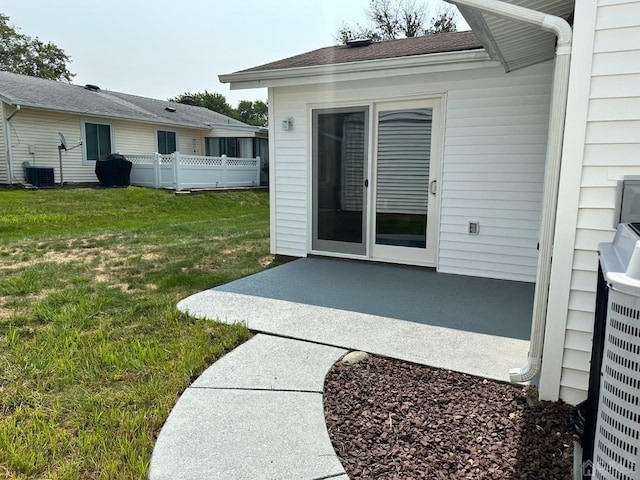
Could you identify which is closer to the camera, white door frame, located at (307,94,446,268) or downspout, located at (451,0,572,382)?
downspout, located at (451,0,572,382)

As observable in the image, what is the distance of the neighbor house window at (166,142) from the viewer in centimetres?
1855

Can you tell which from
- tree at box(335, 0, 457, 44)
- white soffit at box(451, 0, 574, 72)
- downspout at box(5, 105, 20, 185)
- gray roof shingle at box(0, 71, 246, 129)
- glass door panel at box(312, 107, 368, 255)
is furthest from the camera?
tree at box(335, 0, 457, 44)

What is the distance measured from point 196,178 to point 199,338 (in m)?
12.7

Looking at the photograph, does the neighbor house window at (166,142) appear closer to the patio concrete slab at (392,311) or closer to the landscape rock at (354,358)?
the patio concrete slab at (392,311)

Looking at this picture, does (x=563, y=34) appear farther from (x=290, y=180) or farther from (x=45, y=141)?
(x=45, y=141)

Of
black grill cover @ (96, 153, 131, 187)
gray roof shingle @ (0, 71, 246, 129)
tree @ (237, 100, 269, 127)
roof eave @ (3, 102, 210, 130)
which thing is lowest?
black grill cover @ (96, 153, 131, 187)

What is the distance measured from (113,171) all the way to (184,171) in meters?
2.54

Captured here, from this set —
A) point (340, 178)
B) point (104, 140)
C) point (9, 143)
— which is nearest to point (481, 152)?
point (340, 178)

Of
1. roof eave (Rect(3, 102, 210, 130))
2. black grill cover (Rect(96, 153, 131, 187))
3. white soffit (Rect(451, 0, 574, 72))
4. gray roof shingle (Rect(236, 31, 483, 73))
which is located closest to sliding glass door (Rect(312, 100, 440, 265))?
gray roof shingle (Rect(236, 31, 483, 73))

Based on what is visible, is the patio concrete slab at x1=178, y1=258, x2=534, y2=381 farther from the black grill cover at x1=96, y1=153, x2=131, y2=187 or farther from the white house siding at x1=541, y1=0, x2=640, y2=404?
the black grill cover at x1=96, y1=153, x2=131, y2=187

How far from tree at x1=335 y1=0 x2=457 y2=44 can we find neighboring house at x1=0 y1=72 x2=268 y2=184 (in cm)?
973

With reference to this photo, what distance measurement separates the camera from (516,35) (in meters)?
3.46

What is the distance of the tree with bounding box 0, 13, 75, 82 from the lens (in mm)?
29016

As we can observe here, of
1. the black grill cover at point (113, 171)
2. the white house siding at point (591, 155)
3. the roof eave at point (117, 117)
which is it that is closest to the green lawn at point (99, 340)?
the white house siding at point (591, 155)
